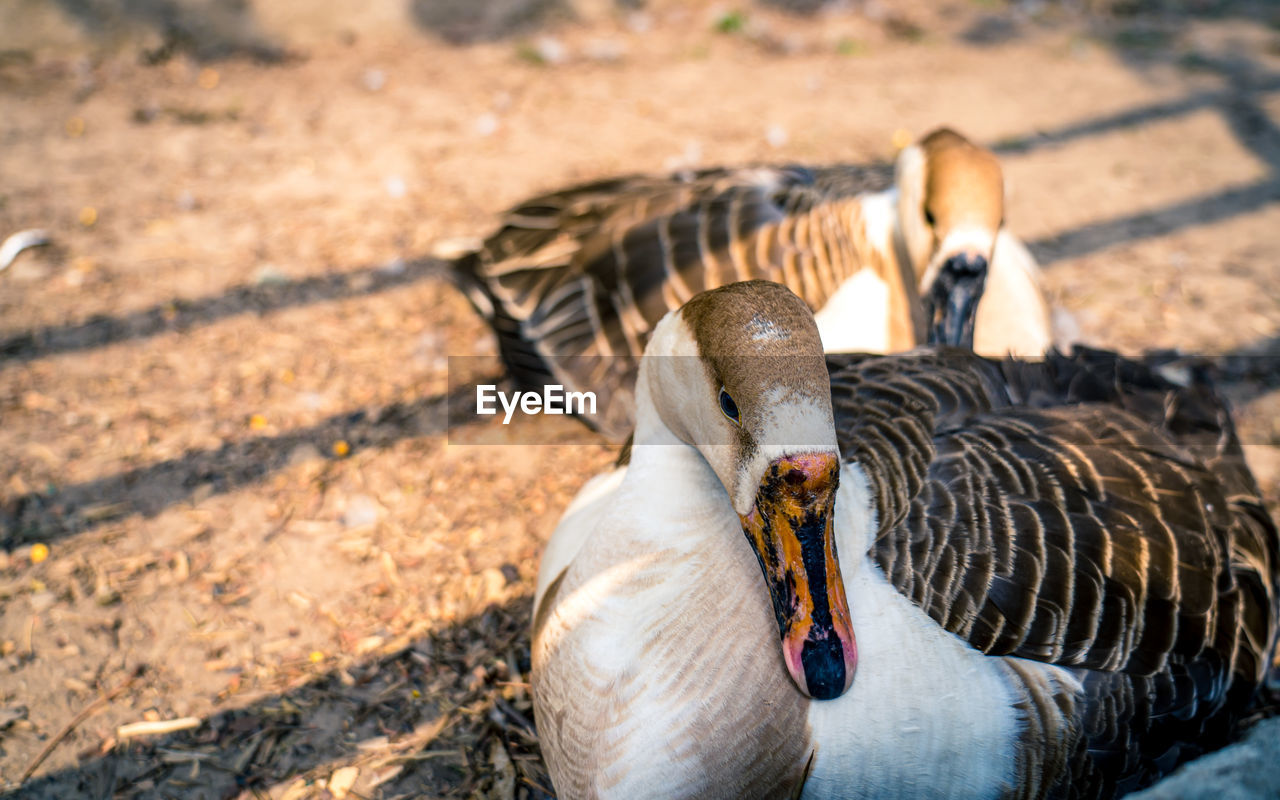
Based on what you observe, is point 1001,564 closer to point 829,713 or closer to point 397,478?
point 829,713

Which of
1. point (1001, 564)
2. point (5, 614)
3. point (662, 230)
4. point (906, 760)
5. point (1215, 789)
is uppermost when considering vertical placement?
point (662, 230)

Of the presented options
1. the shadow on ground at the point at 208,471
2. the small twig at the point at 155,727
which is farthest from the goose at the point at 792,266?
the small twig at the point at 155,727

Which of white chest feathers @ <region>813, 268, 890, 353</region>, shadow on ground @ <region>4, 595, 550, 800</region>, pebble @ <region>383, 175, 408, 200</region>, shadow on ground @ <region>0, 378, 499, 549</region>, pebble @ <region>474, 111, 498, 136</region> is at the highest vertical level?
pebble @ <region>474, 111, 498, 136</region>

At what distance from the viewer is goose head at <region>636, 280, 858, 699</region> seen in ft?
5.39

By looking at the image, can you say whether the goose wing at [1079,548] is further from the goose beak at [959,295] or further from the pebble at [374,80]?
the pebble at [374,80]

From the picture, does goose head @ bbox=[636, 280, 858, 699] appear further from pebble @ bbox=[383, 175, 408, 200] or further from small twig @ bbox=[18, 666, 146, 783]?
pebble @ bbox=[383, 175, 408, 200]

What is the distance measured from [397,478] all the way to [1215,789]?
266 centimetres

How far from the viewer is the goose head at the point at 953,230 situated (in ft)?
9.59

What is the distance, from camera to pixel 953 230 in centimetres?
296

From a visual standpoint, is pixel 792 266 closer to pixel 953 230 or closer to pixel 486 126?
pixel 953 230

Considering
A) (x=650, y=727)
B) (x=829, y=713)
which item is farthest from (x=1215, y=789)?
(x=650, y=727)

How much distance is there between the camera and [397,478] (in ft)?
10.9

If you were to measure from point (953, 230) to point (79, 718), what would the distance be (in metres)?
3.06

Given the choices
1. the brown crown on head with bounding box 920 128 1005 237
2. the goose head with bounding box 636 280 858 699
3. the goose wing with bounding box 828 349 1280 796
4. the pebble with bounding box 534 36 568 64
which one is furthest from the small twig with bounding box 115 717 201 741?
the pebble with bounding box 534 36 568 64
